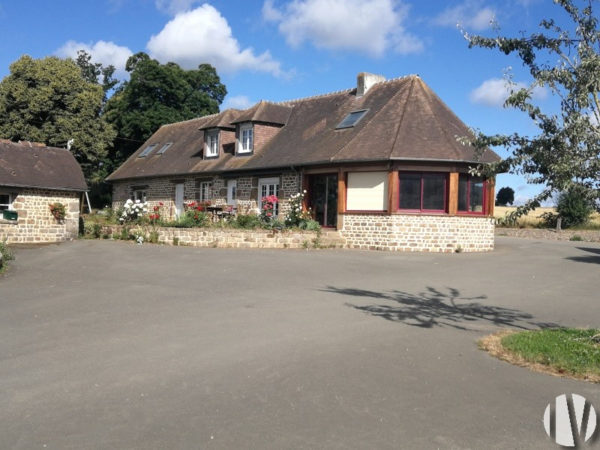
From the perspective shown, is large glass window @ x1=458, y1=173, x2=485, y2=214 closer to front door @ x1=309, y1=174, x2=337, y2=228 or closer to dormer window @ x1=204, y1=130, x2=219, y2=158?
front door @ x1=309, y1=174, x2=337, y2=228

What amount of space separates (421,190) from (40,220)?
1394 cm

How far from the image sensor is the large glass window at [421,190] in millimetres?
18984

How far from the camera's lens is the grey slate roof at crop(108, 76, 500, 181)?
750 inches

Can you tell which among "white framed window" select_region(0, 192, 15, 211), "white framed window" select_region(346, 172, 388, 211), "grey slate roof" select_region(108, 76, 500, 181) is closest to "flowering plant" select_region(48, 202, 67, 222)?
"white framed window" select_region(0, 192, 15, 211)

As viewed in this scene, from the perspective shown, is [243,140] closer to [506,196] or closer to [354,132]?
[354,132]

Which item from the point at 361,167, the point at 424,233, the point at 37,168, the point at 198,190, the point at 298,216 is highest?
the point at 361,167

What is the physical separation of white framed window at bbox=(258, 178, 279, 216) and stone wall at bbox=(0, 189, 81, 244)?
721 cm

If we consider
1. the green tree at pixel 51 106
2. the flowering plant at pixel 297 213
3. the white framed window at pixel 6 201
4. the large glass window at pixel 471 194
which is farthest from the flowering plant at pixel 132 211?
the green tree at pixel 51 106

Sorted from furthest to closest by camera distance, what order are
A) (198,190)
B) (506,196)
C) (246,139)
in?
(506,196)
(198,190)
(246,139)

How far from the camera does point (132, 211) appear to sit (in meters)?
21.7

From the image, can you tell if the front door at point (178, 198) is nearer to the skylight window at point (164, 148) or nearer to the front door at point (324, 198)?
the skylight window at point (164, 148)

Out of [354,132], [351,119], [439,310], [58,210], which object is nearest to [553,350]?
[439,310]

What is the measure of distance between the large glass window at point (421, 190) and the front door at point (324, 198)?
3.04 meters

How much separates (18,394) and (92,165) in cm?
3808
